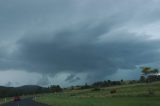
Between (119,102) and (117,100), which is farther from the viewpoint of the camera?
(117,100)

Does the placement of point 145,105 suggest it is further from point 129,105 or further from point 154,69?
point 154,69

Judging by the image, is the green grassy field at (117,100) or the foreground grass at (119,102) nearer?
the foreground grass at (119,102)

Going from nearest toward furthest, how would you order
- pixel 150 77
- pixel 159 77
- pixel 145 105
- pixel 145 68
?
1. pixel 145 105
2. pixel 145 68
3. pixel 150 77
4. pixel 159 77

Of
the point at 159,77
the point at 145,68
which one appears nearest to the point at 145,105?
the point at 145,68

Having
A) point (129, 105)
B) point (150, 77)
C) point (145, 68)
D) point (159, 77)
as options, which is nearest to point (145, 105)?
point (129, 105)

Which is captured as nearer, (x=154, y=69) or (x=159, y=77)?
(x=154, y=69)

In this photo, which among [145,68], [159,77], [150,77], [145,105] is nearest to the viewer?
[145,105]

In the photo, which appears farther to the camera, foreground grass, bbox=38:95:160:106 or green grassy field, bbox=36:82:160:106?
green grassy field, bbox=36:82:160:106

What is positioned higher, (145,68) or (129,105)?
(145,68)

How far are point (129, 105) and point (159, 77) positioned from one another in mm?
142939

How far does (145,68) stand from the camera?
158250mm

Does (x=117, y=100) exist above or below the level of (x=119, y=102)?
above

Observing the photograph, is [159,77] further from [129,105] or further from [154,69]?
[129,105]

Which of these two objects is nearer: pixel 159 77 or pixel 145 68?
pixel 145 68
